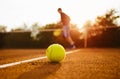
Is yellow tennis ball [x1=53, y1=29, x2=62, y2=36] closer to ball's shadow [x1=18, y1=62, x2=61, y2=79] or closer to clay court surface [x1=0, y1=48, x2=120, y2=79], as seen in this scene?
clay court surface [x1=0, y1=48, x2=120, y2=79]

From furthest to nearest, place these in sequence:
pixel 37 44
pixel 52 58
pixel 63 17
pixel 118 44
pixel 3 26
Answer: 1. pixel 3 26
2. pixel 37 44
3. pixel 118 44
4. pixel 63 17
5. pixel 52 58

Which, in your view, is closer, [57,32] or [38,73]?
[38,73]

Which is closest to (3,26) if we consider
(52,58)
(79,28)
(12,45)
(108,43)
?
(12,45)

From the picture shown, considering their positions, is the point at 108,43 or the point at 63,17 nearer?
the point at 63,17

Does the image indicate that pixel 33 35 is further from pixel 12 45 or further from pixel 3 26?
pixel 3 26

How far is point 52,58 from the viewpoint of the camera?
17.1 ft

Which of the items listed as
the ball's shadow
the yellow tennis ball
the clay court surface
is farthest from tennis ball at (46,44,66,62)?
the yellow tennis ball

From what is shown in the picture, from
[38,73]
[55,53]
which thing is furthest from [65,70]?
[55,53]

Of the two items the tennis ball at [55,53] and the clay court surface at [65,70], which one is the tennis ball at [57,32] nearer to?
the clay court surface at [65,70]

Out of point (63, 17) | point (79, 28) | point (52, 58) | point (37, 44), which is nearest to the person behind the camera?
point (52, 58)

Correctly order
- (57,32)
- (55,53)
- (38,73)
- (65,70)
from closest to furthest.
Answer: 1. (38,73)
2. (65,70)
3. (55,53)
4. (57,32)

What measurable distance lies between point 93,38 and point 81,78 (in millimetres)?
12302

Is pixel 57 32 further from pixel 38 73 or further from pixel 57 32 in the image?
pixel 38 73

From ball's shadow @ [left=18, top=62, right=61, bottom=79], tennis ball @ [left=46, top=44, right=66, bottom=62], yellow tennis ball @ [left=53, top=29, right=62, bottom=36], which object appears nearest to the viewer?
ball's shadow @ [left=18, top=62, right=61, bottom=79]
